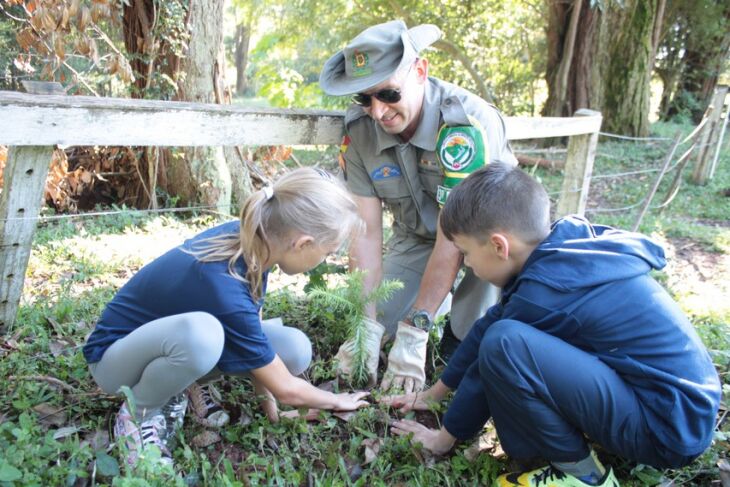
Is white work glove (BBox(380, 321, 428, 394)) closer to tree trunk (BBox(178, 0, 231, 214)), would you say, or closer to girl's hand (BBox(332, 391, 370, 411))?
girl's hand (BBox(332, 391, 370, 411))

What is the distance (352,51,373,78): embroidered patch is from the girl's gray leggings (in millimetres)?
1313

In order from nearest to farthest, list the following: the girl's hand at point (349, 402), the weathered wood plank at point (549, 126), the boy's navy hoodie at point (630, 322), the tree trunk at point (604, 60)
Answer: the boy's navy hoodie at point (630, 322) → the girl's hand at point (349, 402) → the weathered wood plank at point (549, 126) → the tree trunk at point (604, 60)

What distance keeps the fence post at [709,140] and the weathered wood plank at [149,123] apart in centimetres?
684

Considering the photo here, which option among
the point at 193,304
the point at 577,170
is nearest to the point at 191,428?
the point at 193,304

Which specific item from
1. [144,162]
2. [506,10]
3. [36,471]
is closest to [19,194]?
[36,471]

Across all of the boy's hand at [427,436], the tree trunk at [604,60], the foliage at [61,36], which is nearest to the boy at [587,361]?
the boy's hand at [427,436]

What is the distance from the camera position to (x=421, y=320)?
2.65m

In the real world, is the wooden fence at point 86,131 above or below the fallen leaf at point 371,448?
above

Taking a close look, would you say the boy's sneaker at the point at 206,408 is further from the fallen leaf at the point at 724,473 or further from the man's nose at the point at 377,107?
the fallen leaf at the point at 724,473

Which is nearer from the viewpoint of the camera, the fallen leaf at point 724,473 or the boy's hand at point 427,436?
the fallen leaf at point 724,473

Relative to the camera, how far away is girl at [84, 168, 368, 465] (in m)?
1.91

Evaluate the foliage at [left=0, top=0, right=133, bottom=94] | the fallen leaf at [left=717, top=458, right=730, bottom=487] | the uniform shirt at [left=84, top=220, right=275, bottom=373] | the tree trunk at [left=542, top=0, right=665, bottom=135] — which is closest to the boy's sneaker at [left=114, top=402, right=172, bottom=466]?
the uniform shirt at [left=84, top=220, right=275, bottom=373]

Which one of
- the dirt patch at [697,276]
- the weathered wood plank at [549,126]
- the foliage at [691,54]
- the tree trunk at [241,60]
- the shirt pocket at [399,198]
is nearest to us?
the shirt pocket at [399,198]

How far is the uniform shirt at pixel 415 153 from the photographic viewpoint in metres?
2.74
